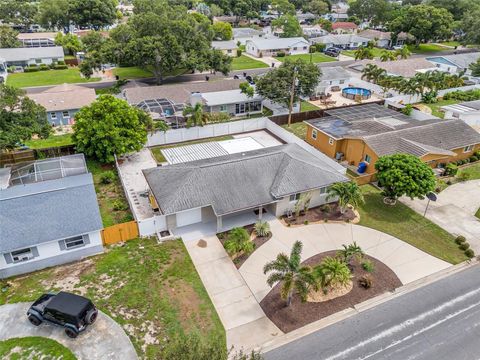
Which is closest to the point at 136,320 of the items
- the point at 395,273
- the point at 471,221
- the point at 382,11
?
the point at 395,273

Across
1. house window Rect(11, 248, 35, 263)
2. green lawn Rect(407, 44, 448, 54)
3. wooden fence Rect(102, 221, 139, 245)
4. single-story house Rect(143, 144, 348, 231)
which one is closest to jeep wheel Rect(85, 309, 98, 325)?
wooden fence Rect(102, 221, 139, 245)

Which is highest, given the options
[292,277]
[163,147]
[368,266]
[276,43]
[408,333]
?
[276,43]

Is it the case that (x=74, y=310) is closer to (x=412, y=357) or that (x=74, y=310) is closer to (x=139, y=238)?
(x=139, y=238)

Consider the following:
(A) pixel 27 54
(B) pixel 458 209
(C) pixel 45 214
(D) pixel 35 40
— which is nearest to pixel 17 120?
(C) pixel 45 214

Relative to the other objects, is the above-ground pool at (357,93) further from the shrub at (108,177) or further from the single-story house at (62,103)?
the shrub at (108,177)

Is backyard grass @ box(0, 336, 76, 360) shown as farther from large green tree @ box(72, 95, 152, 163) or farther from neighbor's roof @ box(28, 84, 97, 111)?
neighbor's roof @ box(28, 84, 97, 111)

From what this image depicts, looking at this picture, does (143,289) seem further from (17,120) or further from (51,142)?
(51,142)
